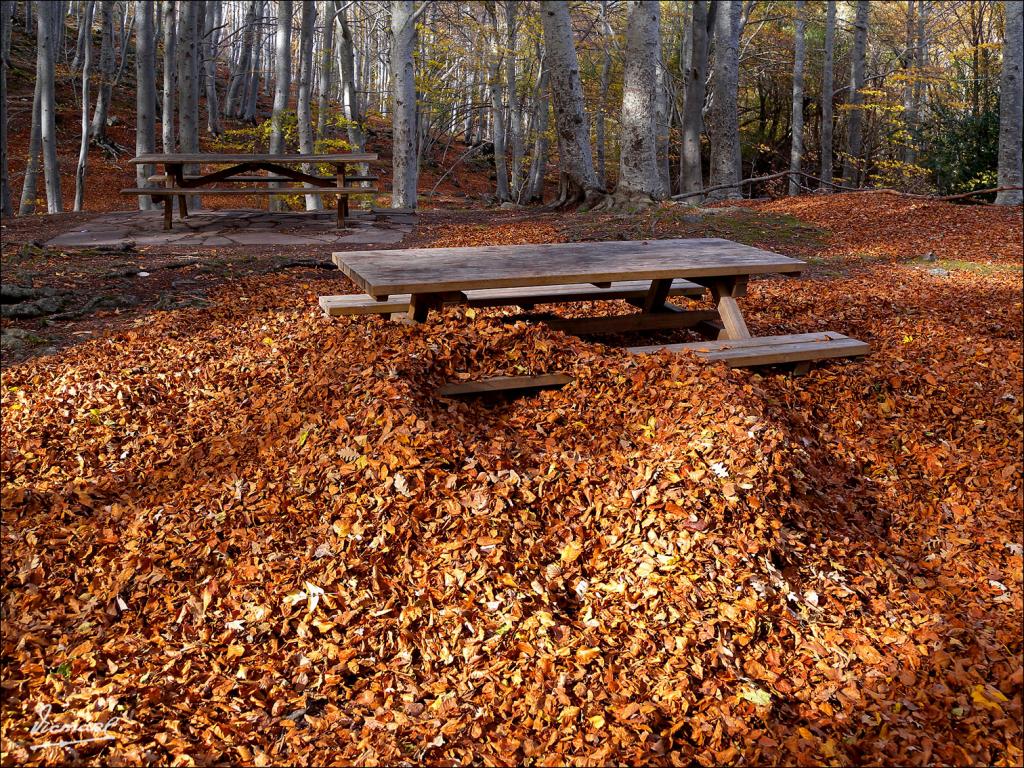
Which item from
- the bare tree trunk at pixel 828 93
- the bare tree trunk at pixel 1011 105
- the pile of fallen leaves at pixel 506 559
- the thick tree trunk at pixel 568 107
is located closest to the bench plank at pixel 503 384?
the pile of fallen leaves at pixel 506 559

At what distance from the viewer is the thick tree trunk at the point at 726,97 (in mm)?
12242

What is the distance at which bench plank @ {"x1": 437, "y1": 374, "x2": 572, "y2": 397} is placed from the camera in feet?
11.7

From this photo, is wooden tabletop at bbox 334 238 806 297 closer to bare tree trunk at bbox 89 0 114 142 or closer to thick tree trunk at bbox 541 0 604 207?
thick tree trunk at bbox 541 0 604 207

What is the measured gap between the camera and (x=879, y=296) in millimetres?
6250

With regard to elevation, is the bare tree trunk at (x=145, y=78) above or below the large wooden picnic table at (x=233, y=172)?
above

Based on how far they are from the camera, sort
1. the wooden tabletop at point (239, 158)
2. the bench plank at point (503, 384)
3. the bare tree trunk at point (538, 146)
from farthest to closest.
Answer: the bare tree trunk at point (538, 146) → the wooden tabletop at point (239, 158) → the bench plank at point (503, 384)

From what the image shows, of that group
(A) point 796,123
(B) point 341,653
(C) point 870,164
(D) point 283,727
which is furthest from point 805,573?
(C) point 870,164

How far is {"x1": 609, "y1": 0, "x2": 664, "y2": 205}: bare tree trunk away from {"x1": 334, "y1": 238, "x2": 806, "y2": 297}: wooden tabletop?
5974 mm

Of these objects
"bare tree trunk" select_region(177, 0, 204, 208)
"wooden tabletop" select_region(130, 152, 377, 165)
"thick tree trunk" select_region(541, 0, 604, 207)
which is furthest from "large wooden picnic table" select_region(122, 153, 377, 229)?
"thick tree trunk" select_region(541, 0, 604, 207)

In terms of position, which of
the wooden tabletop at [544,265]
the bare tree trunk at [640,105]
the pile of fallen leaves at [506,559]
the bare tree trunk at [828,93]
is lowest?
the pile of fallen leaves at [506,559]

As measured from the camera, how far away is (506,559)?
2.80 meters

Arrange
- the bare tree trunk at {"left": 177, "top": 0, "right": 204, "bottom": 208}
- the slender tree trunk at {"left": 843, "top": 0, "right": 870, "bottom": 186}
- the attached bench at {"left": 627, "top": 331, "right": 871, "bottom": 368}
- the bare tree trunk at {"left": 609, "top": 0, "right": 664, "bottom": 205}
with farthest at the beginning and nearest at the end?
1. the slender tree trunk at {"left": 843, "top": 0, "right": 870, "bottom": 186}
2. the bare tree trunk at {"left": 177, "top": 0, "right": 204, "bottom": 208}
3. the bare tree trunk at {"left": 609, "top": 0, "right": 664, "bottom": 205}
4. the attached bench at {"left": 627, "top": 331, "right": 871, "bottom": 368}

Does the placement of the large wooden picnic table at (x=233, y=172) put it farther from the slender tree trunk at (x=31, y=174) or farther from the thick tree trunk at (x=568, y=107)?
the slender tree trunk at (x=31, y=174)

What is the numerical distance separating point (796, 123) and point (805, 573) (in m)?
16.1
